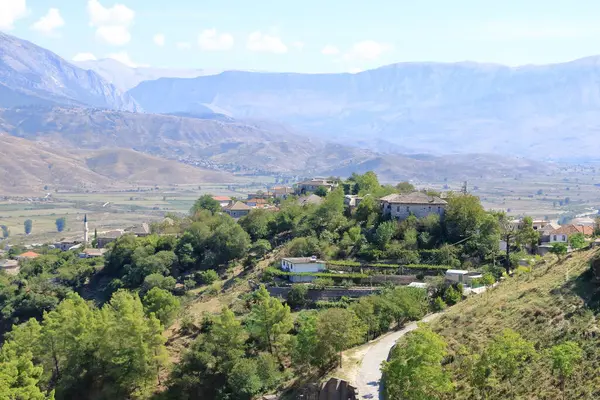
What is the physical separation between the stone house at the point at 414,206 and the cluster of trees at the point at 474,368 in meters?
25.5

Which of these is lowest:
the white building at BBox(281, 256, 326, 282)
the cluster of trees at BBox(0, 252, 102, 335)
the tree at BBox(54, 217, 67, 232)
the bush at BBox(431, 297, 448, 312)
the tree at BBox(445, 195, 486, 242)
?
the tree at BBox(54, 217, 67, 232)

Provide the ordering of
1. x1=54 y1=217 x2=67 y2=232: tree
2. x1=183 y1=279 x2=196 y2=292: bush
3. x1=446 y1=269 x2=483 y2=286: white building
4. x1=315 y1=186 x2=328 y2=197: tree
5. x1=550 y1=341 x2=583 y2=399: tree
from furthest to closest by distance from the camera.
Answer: x1=54 y1=217 x2=67 y2=232: tree, x1=315 y1=186 x2=328 y2=197: tree, x1=183 y1=279 x2=196 y2=292: bush, x1=446 y1=269 x2=483 y2=286: white building, x1=550 y1=341 x2=583 y2=399: tree

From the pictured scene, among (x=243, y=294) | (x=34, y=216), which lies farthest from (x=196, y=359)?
(x=34, y=216)

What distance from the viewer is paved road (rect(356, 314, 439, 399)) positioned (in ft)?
92.6

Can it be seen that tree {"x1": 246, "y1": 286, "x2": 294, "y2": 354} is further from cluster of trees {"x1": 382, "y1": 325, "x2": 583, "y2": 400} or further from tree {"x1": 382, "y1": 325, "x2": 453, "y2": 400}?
tree {"x1": 382, "y1": 325, "x2": 453, "y2": 400}

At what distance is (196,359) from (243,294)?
38.7ft

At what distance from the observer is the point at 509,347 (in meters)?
23.4

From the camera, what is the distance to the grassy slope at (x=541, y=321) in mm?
23688

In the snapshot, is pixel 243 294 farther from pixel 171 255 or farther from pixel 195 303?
pixel 171 255

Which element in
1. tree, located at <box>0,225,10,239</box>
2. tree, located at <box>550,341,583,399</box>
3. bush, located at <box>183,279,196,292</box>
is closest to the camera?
tree, located at <box>550,341,583,399</box>

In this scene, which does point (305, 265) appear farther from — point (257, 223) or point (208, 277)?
point (257, 223)

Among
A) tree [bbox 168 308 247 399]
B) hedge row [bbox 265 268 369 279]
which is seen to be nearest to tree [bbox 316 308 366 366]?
tree [bbox 168 308 247 399]

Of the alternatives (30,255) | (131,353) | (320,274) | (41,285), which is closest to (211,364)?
(131,353)

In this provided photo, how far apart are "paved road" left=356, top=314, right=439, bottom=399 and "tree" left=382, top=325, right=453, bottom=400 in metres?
2.67
